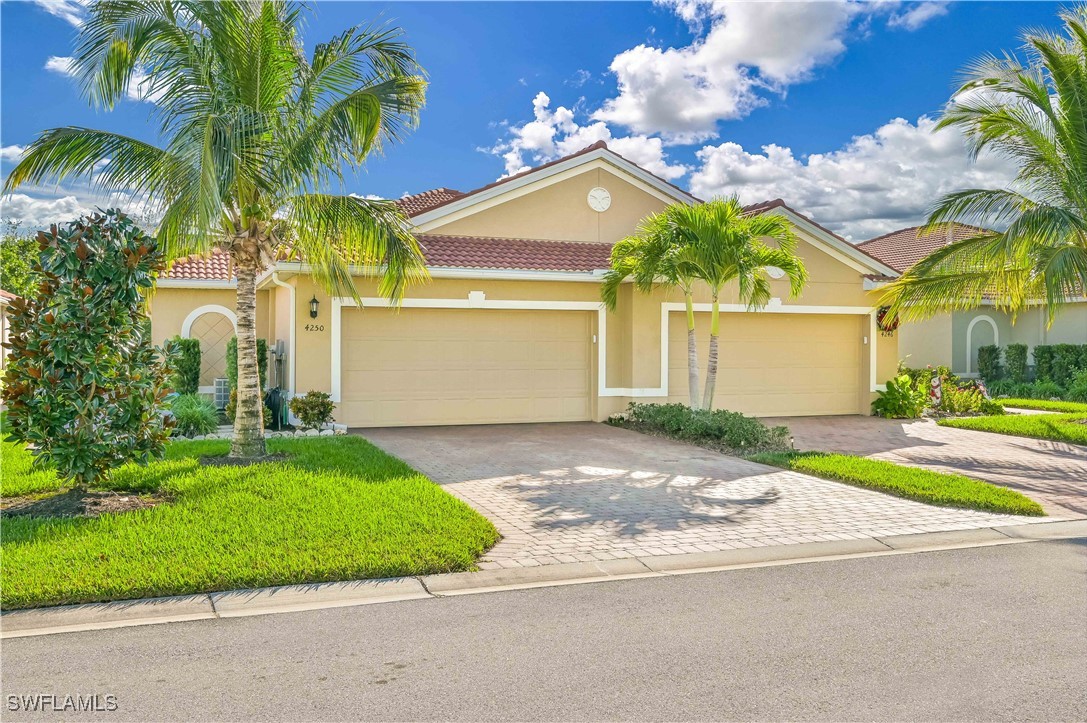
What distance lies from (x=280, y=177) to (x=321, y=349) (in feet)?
15.3

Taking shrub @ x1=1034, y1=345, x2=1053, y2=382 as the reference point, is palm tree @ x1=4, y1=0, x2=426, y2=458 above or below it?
above

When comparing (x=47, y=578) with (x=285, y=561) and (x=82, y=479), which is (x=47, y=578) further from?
(x=82, y=479)

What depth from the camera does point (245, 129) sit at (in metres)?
8.61

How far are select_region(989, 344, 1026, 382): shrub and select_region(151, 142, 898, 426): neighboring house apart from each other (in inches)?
334

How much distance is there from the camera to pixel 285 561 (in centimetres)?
575

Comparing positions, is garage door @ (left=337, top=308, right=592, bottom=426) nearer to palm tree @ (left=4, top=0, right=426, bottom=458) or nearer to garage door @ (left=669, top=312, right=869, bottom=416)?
garage door @ (left=669, top=312, right=869, bottom=416)

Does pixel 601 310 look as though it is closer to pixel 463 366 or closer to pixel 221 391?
pixel 463 366

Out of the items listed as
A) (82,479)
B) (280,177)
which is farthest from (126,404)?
(280,177)

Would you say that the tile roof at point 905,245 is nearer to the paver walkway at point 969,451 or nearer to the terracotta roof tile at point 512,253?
the paver walkway at point 969,451

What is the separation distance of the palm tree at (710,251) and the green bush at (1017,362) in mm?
13523

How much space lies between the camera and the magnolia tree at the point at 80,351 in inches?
280

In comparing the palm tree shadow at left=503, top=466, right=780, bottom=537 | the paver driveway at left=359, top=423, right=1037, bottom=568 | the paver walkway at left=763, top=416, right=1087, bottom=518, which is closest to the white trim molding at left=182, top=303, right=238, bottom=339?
the paver driveway at left=359, top=423, right=1037, bottom=568

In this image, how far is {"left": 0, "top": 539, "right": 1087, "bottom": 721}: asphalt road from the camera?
3707mm

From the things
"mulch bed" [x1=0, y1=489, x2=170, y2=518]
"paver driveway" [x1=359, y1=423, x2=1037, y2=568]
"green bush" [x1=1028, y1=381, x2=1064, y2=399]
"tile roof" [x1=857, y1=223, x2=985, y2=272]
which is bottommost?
"paver driveway" [x1=359, y1=423, x2=1037, y2=568]
